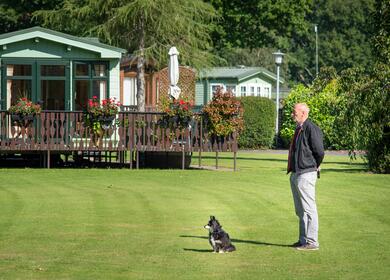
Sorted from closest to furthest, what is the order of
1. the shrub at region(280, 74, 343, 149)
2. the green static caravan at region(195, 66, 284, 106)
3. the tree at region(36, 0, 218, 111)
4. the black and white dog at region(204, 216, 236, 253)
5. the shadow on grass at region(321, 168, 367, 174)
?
the black and white dog at region(204, 216, 236, 253) < the shadow on grass at region(321, 168, 367, 174) < the tree at region(36, 0, 218, 111) < the shrub at region(280, 74, 343, 149) < the green static caravan at region(195, 66, 284, 106)

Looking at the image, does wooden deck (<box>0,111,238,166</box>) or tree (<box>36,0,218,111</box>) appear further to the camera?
tree (<box>36,0,218,111</box>)

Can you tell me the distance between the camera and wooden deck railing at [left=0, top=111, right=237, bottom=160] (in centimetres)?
2706

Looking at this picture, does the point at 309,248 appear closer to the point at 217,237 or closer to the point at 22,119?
the point at 217,237

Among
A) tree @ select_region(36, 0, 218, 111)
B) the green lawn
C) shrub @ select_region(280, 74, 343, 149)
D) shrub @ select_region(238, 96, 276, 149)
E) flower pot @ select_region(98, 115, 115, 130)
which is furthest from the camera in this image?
shrub @ select_region(238, 96, 276, 149)

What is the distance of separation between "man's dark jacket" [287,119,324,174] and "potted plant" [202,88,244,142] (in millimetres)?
14090

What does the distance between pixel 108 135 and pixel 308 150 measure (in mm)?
15099

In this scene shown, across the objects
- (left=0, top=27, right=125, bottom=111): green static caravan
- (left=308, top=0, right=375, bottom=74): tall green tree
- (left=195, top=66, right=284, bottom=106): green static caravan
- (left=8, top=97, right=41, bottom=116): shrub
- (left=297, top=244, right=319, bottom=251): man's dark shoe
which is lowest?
(left=297, top=244, right=319, bottom=251): man's dark shoe

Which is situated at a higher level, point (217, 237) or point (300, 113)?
point (300, 113)

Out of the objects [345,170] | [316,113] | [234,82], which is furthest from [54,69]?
[234,82]

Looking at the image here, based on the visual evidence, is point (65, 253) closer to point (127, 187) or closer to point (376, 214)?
point (376, 214)

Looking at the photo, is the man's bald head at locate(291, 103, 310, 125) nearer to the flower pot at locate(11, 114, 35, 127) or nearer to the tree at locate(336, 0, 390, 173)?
the tree at locate(336, 0, 390, 173)

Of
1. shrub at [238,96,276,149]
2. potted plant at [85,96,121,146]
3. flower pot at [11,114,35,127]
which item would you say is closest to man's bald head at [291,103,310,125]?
potted plant at [85,96,121,146]

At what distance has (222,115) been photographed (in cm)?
2709

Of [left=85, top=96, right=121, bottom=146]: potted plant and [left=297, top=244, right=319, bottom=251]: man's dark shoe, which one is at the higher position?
[left=85, top=96, right=121, bottom=146]: potted plant
